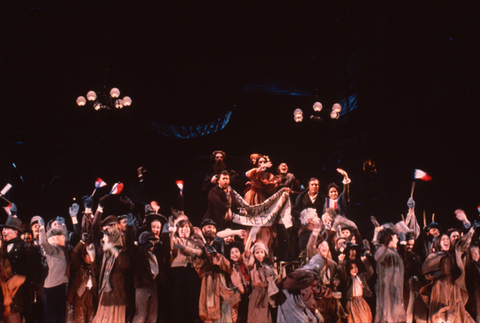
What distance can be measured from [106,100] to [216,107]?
281 cm

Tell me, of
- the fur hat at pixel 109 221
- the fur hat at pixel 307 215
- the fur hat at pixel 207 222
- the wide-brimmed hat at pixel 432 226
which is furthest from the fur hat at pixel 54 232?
the wide-brimmed hat at pixel 432 226

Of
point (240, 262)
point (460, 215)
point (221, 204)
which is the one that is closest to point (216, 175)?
point (221, 204)

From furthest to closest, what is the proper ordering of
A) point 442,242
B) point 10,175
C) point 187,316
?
point 10,175 → point 442,242 → point 187,316

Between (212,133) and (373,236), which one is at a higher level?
(212,133)

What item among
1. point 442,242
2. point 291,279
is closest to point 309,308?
point 291,279

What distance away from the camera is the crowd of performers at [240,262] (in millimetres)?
8797

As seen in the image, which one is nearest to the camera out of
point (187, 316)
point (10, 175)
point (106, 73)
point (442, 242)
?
point (187, 316)

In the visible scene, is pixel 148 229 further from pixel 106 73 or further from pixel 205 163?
pixel 106 73

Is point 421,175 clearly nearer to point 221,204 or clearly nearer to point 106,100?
point 221,204

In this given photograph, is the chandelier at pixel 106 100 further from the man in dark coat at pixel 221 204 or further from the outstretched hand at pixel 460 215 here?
the outstretched hand at pixel 460 215

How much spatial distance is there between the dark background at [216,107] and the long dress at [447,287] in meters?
1.34

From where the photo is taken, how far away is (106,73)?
1180 cm

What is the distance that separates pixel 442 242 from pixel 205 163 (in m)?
4.93

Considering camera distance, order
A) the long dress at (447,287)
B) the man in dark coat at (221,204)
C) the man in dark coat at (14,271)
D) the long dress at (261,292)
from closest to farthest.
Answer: the man in dark coat at (14,271) → the long dress at (261,292) → the long dress at (447,287) → the man in dark coat at (221,204)
